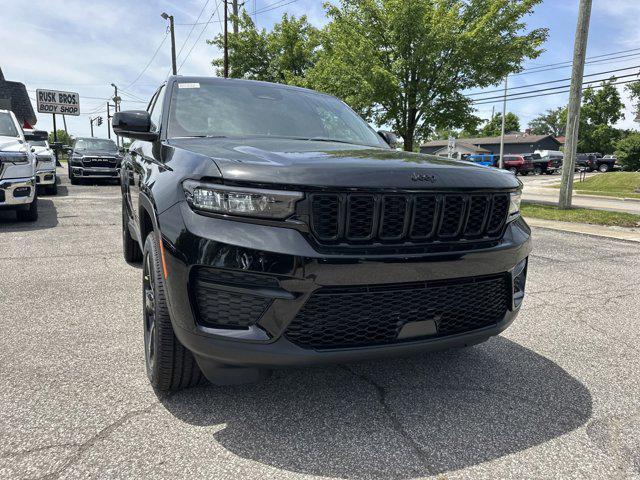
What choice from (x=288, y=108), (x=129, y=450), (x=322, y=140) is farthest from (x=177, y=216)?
(x=288, y=108)

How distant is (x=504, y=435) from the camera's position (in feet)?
7.13

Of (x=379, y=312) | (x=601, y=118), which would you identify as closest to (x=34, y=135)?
(x=379, y=312)

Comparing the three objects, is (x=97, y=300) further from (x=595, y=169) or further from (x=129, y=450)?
(x=595, y=169)

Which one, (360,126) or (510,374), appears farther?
(360,126)

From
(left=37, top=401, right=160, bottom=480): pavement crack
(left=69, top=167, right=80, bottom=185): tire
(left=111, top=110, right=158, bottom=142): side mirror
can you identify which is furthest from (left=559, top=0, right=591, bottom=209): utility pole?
(left=69, top=167, right=80, bottom=185): tire

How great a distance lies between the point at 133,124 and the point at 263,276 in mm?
1619

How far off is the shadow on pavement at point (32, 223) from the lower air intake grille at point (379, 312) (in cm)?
725

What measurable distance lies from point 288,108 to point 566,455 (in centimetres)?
271

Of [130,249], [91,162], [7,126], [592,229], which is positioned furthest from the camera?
[91,162]

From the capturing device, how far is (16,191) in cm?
718

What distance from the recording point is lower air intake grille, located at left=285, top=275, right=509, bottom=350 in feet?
6.36

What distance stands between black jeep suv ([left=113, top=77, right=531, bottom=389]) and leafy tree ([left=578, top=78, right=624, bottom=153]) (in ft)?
198

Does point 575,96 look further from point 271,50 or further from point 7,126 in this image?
point 271,50

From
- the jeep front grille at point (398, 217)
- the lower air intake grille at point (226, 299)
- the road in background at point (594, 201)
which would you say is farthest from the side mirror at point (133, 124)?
the road in background at point (594, 201)
